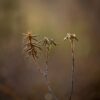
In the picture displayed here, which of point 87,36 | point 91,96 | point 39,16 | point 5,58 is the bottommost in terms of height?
point 91,96

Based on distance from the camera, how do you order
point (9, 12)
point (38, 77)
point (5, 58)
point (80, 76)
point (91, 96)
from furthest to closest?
point (9, 12) < point (5, 58) < point (38, 77) < point (80, 76) < point (91, 96)

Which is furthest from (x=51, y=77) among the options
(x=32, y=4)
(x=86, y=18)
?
(x=32, y=4)

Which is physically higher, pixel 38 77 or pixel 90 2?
pixel 90 2

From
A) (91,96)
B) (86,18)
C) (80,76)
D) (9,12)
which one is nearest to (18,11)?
(9,12)

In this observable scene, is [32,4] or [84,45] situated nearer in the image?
[84,45]

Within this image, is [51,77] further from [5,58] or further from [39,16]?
[39,16]

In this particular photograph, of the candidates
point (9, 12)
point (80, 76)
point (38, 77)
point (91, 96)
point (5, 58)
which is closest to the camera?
point (91, 96)
